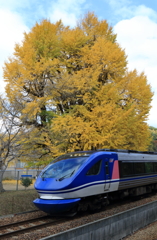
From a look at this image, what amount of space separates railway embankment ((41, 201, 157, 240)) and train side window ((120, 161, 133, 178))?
7.97 feet

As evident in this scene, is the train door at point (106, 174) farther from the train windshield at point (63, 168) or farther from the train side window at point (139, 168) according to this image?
the train side window at point (139, 168)

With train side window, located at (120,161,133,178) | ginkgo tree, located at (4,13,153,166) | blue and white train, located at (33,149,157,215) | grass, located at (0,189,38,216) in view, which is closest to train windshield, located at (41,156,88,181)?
blue and white train, located at (33,149,157,215)

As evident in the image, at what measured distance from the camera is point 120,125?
56.1 feet

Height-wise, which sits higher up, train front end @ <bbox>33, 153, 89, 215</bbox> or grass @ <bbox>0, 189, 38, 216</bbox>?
train front end @ <bbox>33, 153, 89, 215</bbox>

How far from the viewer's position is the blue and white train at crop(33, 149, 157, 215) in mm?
9328

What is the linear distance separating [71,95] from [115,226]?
12.1 m

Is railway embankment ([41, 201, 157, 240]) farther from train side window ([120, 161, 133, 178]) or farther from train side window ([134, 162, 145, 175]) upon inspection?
train side window ([134, 162, 145, 175])

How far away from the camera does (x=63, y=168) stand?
1023 centimetres

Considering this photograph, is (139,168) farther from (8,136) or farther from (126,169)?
(8,136)

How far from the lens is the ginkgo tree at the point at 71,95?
1647 centimetres

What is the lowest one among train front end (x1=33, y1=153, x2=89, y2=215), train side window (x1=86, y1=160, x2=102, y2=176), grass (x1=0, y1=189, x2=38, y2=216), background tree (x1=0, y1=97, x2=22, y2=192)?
grass (x1=0, y1=189, x2=38, y2=216)

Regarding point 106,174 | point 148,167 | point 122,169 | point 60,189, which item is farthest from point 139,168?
point 60,189

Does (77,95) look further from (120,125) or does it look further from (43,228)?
(43,228)

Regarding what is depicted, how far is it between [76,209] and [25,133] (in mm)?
6663
